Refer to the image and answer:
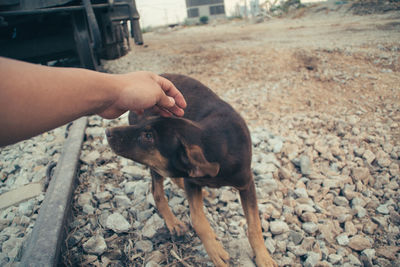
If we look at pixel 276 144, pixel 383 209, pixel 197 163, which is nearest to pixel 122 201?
pixel 197 163

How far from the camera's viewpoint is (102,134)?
438 centimetres

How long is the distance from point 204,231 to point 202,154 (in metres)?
0.79

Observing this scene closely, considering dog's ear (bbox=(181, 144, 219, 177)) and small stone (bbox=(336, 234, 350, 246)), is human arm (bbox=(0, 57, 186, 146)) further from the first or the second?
small stone (bbox=(336, 234, 350, 246))

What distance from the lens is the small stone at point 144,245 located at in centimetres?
256

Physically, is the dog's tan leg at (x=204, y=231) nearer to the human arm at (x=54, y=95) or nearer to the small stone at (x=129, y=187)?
the small stone at (x=129, y=187)

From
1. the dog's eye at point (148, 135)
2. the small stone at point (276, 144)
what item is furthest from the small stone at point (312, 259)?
the dog's eye at point (148, 135)

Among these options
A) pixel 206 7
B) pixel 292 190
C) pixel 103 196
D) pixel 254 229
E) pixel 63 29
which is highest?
pixel 206 7

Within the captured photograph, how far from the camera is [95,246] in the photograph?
2486mm

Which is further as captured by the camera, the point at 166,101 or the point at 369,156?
the point at 369,156

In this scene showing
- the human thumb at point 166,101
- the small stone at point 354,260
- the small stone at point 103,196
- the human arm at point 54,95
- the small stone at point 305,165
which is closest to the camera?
the human arm at point 54,95

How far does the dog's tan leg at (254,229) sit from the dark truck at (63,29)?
3.50m

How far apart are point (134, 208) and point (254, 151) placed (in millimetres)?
1837

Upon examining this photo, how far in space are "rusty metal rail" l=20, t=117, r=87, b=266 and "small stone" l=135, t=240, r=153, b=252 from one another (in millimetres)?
629

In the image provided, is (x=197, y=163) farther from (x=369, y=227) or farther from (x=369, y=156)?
(x=369, y=156)
